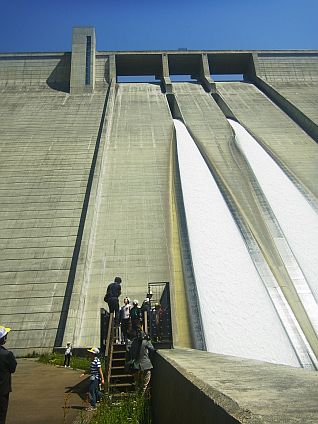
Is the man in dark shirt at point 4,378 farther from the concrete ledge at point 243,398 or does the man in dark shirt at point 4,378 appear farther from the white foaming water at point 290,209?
the white foaming water at point 290,209

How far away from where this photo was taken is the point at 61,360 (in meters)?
8.73

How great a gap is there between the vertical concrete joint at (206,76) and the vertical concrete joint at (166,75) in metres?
2.64

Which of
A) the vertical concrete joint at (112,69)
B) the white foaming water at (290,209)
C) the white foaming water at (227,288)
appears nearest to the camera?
the white foaming water at (227,288)

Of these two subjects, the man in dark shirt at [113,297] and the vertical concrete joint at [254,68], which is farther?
the vertical concrete joint at [254,68]

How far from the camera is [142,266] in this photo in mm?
11539

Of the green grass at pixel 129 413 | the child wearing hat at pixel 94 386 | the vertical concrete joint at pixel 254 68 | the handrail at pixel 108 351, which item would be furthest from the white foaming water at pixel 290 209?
the vertical concrete joint at pixel 254 68

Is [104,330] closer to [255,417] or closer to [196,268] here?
[196,268]

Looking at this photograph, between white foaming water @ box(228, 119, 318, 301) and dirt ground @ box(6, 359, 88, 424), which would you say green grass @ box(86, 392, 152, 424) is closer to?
dirt ground @ box(6, 359, 88, 424)

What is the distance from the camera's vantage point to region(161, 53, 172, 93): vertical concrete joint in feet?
88.9

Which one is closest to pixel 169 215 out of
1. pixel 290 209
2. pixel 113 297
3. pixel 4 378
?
pixel 290 209

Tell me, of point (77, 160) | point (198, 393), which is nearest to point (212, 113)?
point (77, 160)

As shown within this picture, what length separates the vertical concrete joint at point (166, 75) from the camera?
27.1 meters

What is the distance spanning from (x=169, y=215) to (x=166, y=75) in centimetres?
1783

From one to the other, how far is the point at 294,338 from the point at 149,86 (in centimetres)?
2345
